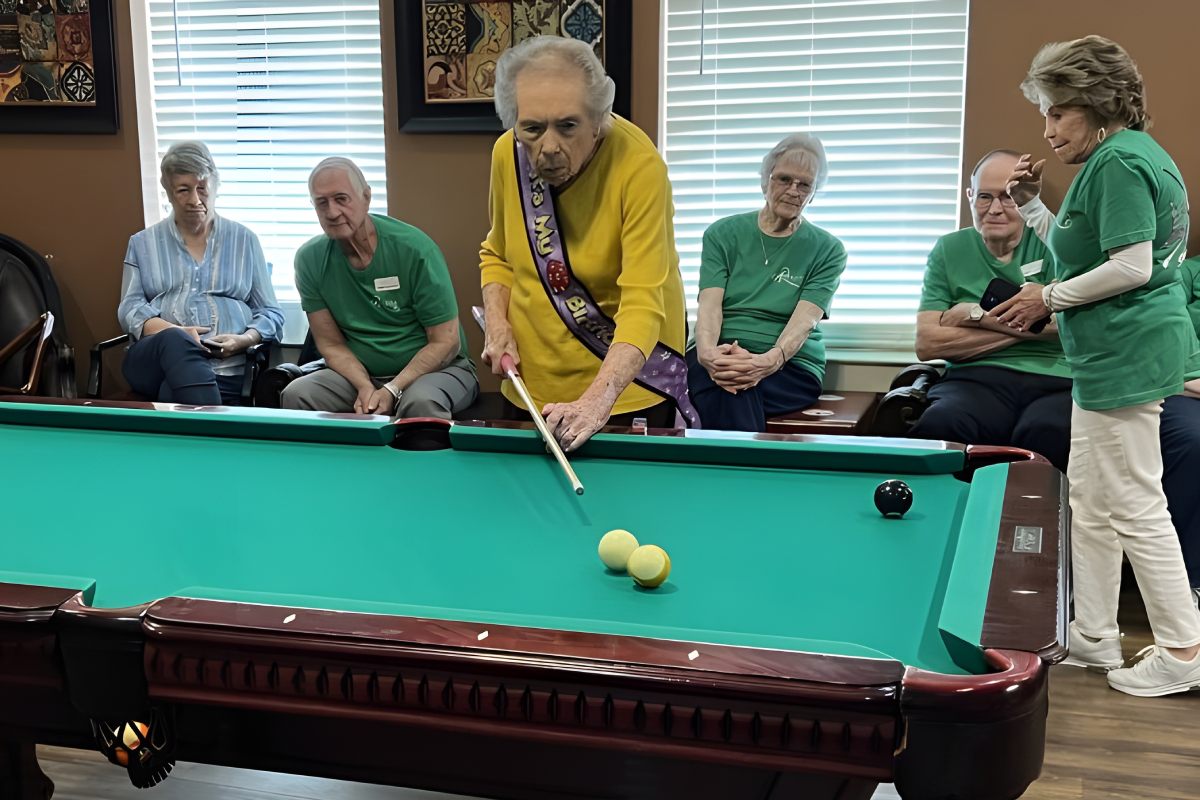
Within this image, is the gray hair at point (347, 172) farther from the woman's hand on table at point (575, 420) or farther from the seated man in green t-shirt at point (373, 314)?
the woman's hand on table at point (575, 420)

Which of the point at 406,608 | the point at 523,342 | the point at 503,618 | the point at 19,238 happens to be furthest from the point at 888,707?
the point at 19,238

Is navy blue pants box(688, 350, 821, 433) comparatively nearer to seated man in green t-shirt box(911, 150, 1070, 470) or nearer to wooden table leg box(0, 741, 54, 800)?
seated man in green t-shirt box(911, 150, 1070, 470)

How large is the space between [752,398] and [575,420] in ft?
5.78

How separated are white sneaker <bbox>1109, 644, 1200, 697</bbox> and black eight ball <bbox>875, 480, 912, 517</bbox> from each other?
4.62 feet

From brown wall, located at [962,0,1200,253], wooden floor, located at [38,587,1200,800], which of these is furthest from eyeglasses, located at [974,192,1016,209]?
wooden floor, located at [38,587,1200,800]

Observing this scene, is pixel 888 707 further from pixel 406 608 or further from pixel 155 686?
pixel 155 686

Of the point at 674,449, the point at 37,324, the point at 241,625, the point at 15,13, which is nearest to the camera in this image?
the point at 241,625

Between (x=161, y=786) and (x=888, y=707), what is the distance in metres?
1.80

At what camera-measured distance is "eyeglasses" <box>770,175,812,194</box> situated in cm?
391

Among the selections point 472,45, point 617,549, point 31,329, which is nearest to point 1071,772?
point 617,549

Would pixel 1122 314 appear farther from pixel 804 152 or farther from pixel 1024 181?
pixel 804 152

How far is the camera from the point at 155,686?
132 cm

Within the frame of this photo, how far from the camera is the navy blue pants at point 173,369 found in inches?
161

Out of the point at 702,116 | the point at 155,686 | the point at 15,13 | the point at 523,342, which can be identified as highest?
the point at 15,13
